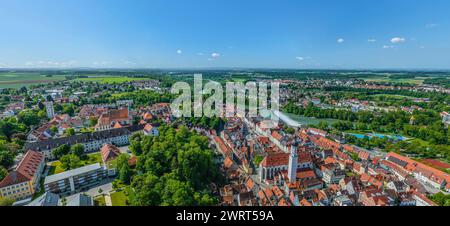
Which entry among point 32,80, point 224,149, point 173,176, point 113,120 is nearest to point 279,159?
point 224,149

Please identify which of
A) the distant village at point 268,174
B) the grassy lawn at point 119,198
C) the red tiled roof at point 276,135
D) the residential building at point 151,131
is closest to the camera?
the grassy lawn at point 119,198

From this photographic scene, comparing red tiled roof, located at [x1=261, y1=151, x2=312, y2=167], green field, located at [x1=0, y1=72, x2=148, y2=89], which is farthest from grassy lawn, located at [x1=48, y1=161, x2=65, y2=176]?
green field, located at [x1=0, y1=72, x2=148, y2=89]

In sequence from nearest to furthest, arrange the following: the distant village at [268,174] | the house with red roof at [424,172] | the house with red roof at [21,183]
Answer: the house with red roof at [21,183], the distant village at [268,174], the house with red roof at [424,172]

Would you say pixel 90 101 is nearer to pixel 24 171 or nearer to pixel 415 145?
pixel 24 171

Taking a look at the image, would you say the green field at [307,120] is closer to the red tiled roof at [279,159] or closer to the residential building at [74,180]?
the red tiled roof at [279,159]

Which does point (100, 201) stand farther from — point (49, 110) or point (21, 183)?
point (49, 110)

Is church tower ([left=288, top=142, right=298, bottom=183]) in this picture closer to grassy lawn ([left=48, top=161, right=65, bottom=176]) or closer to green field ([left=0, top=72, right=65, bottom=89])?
grassy lawn ([left=48, top=161, right=65, bottom=176])

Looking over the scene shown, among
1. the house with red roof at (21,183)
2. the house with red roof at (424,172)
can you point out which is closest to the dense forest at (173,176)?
the house with red roof at (21,183)
